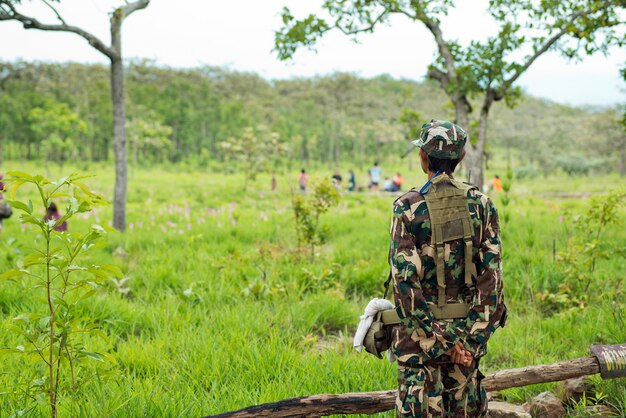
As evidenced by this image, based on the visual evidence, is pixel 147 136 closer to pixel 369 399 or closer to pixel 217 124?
pixel 217 124

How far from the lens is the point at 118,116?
9.20 meters

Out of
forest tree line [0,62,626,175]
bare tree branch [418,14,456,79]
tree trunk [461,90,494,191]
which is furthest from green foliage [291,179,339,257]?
forest tree line [0,62,626,175]

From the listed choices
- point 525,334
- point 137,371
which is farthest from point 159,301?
point 525,334

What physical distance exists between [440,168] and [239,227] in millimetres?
7041

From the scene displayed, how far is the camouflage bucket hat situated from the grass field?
1.78 metres

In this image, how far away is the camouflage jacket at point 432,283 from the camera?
245 centimetres

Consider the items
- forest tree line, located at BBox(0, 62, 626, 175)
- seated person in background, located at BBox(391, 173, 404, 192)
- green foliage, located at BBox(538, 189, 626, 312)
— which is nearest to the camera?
green foliage, located at BBox(538, 189, 626, 312)

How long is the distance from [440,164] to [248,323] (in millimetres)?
2651

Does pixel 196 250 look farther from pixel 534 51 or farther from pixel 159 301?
pixel 534 51

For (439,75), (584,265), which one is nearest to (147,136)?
(439,75)

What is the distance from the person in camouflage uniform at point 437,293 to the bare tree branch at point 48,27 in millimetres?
7705

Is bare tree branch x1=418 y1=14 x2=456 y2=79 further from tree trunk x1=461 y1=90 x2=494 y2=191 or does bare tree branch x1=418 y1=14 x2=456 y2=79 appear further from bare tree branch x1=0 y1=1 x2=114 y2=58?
bare tree branch x1=0 y1=1 x2=114 y2=58

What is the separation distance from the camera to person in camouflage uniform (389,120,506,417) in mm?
2459

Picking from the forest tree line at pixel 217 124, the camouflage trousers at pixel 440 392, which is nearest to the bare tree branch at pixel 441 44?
the camouflage trousers at pixel 440 392
